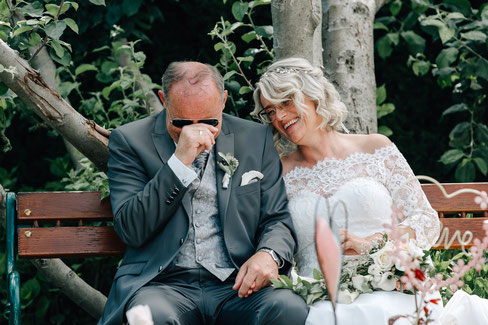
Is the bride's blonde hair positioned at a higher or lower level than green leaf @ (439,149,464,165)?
higher

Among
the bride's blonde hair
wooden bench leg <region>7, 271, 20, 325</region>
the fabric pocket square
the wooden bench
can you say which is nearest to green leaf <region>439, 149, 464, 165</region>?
the bride's blonde hair

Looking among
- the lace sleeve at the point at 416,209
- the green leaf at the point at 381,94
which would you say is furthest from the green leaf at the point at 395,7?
the lace sleeve at the point at 416,209

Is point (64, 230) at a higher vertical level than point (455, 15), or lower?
→ lower

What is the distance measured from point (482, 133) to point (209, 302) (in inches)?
109

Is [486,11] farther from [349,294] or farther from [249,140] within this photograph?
[349,294]

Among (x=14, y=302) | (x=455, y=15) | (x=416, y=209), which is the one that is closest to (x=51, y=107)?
(x=14, y=302)

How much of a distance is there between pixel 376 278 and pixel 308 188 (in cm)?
90

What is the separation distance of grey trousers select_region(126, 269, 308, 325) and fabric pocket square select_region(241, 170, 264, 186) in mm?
471

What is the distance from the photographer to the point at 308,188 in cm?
376

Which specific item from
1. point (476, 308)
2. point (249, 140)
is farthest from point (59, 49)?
point (476, 308)

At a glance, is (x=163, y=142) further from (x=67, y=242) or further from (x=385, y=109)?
(x=385, y=109)

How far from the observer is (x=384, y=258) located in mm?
2883

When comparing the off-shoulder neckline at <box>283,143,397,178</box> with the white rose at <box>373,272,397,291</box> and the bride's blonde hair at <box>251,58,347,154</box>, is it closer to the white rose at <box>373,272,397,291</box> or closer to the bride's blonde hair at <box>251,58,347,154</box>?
the bride's blonde hair at <box>251,58,347,154</box>

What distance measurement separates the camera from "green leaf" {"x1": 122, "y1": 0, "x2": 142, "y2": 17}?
15.7ft
